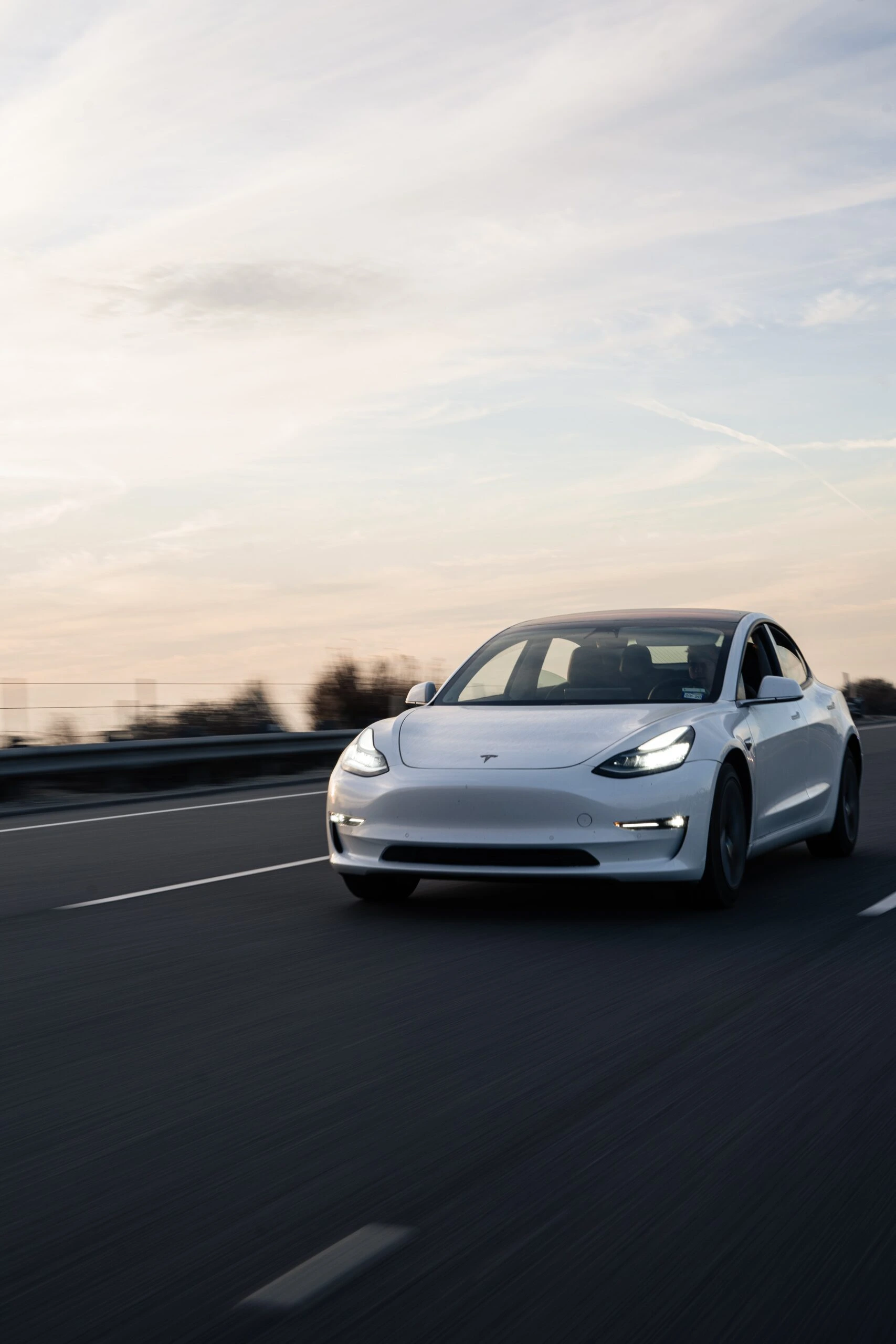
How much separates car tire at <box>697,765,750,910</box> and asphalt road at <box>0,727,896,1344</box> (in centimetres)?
13

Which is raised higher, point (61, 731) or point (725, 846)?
point (725, 846)

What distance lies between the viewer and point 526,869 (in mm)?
7789

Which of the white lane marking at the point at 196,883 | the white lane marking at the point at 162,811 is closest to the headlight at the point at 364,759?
the white lane marking at the point at 196,883

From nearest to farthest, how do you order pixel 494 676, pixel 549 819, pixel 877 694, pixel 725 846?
pixel 549 819, pixel 725 846, pixel 494 676, pixel 877 694

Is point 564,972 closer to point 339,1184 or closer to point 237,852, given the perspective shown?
point 339,1184

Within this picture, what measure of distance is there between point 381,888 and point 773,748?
7.79 feet

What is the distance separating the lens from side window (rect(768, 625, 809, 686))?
10289mm

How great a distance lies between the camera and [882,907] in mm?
8438

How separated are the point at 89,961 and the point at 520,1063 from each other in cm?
254

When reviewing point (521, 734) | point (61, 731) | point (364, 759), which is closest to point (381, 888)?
point (364, 759)

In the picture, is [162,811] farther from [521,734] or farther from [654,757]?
[654,757]

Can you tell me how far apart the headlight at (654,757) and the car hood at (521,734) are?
70mm

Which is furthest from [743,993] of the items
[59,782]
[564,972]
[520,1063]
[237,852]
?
[59,782]

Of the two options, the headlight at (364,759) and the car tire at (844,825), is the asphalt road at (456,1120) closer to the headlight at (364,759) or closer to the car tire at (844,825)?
the headlight at (364,759)
